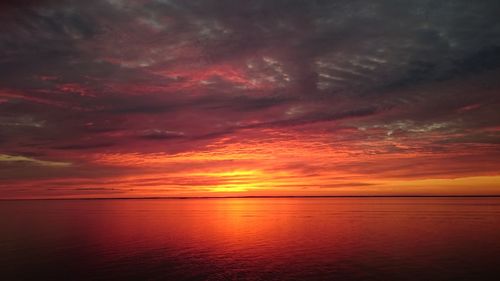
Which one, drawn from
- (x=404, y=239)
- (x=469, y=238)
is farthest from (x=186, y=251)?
(x=469, y=238)

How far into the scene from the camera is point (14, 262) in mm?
52812

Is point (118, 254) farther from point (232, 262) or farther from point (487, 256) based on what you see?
point (487, 256)

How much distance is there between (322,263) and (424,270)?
1287 cm

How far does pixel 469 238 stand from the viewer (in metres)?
75.4

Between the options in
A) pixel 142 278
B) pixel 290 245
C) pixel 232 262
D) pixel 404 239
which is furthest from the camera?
pixel 404 239

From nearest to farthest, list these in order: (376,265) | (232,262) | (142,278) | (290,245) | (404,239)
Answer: (142,278), (376,265), (232,262), (290,245), (404,239)

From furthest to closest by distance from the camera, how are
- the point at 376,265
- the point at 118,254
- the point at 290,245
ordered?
the point at 290,245 → the point at 118,254 → the point at 376,265

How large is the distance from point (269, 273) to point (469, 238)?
5142 centimetres

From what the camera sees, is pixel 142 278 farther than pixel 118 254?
No

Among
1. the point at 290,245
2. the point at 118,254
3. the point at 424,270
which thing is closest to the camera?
the point at 424,270

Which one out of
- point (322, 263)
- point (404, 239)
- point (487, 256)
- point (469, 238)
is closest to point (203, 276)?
point (322, 263)

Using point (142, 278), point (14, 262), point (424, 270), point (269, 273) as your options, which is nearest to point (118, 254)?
point (14, 262)

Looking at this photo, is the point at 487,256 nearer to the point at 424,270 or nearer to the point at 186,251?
the point at 424,270

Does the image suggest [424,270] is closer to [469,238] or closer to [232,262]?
[232,262]
